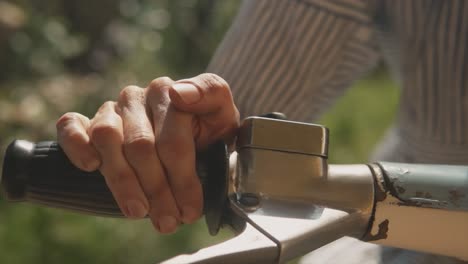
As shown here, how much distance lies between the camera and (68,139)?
0.49 m

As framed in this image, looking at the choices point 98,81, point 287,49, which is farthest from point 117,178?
point 98,81

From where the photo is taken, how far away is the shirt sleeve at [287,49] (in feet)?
2.71

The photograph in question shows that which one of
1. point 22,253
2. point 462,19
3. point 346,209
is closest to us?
point 346,209

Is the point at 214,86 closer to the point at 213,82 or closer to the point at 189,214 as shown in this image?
the point at 213,82

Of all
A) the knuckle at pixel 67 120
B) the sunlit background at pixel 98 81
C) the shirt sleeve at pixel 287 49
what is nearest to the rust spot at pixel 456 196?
the knuckle at pixel 67 120

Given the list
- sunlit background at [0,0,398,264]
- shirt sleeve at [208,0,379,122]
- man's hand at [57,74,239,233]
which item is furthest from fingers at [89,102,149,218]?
sunlit background at [0,0,398,264]

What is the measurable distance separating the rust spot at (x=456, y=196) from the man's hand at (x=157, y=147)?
0.17 metres

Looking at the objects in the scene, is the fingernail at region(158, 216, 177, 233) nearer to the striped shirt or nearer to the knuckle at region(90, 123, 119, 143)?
the knuckle at region(90, 123, 119, 143)

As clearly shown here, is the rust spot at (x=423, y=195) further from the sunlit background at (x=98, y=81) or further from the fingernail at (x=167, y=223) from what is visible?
the sunlit background at (x=98, y=81)

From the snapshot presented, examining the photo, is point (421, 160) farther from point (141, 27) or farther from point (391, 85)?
point (141, 27)

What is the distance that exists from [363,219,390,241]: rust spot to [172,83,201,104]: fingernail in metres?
0.16

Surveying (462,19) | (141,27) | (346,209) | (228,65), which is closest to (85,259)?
(228,65)

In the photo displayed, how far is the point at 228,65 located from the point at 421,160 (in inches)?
10.4

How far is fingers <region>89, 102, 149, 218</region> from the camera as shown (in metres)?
0.47
